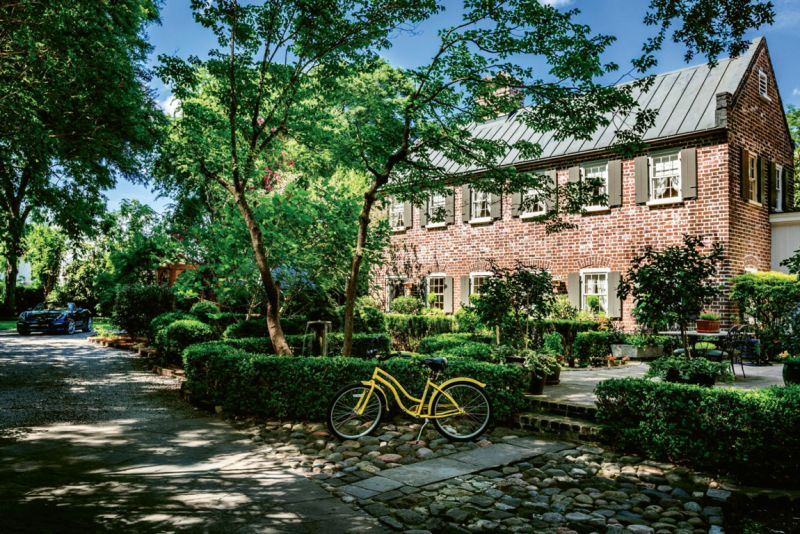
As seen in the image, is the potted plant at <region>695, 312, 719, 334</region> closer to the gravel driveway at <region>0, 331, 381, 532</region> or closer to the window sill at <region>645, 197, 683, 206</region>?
the window sill at <region>645, 197, 683, 206</region>

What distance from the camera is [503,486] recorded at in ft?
16.1

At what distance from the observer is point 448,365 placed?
743cm

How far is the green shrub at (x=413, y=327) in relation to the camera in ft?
53.6

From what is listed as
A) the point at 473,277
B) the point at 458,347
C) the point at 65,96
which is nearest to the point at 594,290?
the point at 473,277

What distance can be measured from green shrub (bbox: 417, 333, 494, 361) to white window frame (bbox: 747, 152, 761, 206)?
9.52 m

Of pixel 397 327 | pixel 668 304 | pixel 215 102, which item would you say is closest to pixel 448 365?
pixel 668 304

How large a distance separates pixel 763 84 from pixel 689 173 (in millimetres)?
4609

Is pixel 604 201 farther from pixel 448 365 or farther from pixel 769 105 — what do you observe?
pixel 769 105

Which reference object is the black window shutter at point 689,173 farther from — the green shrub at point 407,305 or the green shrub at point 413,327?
the green shrub at point 407,305

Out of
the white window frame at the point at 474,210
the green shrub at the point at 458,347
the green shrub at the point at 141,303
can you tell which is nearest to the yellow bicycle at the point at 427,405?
the green shrub at the point at 458,347

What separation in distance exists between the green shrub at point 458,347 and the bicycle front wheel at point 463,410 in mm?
1841

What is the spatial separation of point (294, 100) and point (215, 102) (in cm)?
188

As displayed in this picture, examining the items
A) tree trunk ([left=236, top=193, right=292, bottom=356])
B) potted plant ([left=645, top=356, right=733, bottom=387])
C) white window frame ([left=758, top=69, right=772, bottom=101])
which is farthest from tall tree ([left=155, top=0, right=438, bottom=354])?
white window frame ([left=758, top=69, right=772, bottom=101])

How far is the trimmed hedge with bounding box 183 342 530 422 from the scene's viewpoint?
7.19 m
